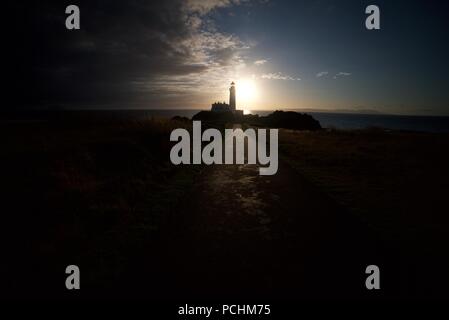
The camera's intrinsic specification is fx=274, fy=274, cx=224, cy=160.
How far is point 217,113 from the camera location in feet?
271

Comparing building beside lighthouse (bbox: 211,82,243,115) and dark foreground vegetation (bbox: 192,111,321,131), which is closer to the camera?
dark foreground vegetation (bbox: 192,111,321,131)

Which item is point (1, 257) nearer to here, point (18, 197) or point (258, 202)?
point (18, 197)

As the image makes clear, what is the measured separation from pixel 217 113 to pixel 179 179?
7211 cm

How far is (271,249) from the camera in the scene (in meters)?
5.48

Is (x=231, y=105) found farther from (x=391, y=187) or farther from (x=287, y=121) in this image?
(x=391, y=187)

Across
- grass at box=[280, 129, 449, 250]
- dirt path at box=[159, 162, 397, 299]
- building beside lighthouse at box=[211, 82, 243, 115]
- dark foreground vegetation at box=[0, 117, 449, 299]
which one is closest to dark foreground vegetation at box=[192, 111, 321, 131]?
building beside lighthouse at box=[211, 82, 243, 115]

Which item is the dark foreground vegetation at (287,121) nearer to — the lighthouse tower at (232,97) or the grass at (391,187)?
the lighthouse tower at (232,97)

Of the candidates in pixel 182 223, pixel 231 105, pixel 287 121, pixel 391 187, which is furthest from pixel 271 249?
pixel 231 105

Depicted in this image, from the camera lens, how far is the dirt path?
432cm

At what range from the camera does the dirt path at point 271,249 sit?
14.2 ft

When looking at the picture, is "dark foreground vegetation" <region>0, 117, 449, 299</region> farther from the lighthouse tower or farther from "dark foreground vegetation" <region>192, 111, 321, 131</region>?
the lighthouse tower

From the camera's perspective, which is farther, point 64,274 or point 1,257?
point 1,257
